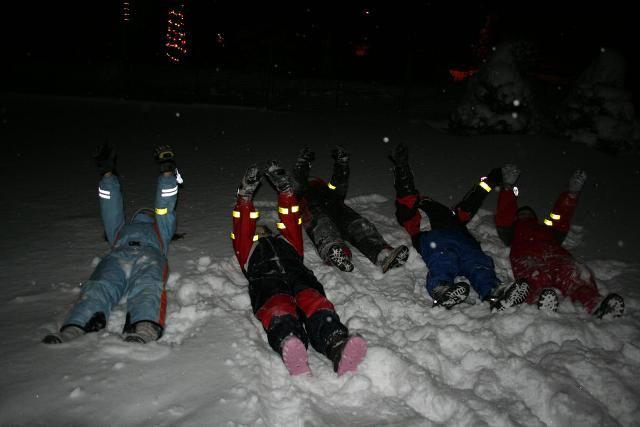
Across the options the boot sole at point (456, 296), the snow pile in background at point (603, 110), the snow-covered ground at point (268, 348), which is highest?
the snow pile in background at point (603, 110)

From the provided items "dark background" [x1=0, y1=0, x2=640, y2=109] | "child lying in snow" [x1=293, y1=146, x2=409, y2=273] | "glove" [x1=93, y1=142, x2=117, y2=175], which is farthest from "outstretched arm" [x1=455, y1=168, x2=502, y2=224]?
"dark background" [x1=0, y1=0, x2=640, y2=109]

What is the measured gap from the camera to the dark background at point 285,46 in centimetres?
1731

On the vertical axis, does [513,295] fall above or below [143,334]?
above

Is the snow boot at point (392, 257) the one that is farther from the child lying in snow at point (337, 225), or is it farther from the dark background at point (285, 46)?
the dark background at point (285, 46)

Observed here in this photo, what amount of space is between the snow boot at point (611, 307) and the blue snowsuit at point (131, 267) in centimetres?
401

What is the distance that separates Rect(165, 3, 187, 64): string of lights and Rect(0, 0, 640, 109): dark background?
1.21ft

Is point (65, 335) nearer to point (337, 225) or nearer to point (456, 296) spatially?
point (337, 225)

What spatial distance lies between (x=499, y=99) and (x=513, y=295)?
9656 mm

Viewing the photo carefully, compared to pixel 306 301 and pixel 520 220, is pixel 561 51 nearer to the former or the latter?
pixel 520 220

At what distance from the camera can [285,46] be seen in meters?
22.7

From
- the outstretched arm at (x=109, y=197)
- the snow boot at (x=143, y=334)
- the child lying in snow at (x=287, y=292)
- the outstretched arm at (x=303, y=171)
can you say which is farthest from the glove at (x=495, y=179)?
the outstretched arm at (x=109, y=197)

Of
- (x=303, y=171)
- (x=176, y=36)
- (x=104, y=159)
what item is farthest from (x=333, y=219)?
(x=176, y=36)

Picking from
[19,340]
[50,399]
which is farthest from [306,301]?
[19,340]

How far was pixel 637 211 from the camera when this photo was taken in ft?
22.5
